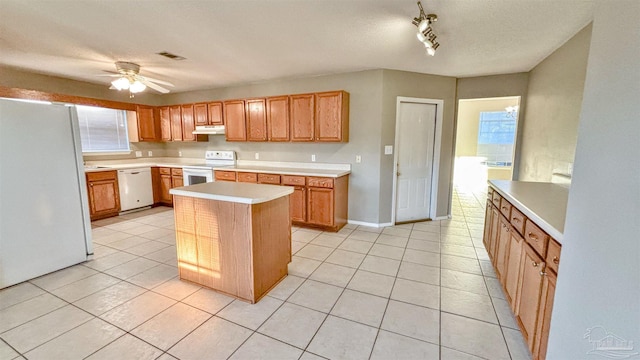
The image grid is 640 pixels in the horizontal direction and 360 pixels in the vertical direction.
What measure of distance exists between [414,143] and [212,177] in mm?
3597

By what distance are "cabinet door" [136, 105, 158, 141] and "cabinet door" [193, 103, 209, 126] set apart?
1.12 m

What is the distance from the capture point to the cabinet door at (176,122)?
5.43 meters

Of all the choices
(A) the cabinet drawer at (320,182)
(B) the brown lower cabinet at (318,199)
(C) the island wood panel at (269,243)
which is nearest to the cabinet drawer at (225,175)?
(B) the brown lower cabinet at (318,199)

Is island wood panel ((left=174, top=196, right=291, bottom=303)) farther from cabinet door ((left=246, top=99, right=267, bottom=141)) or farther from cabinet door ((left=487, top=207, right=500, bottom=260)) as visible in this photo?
cabinet door ((left=246, top=99, right=267, bottom=141))

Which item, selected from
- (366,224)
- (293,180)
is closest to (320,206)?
(293,180)

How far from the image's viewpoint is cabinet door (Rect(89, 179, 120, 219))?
439cm

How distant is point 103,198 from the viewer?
179 inches

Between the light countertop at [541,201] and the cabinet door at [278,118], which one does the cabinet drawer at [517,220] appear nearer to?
the light countertop at [541,201]

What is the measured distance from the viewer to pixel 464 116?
29.5ft

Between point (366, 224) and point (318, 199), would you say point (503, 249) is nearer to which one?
point (366, 224)

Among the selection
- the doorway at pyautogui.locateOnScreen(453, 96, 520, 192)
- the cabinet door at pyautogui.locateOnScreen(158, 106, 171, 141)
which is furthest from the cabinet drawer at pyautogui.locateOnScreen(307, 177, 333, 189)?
the doorway at pyautogui.locateOnScreen(453, 96, 520, 192)

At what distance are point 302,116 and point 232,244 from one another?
2.55 meters

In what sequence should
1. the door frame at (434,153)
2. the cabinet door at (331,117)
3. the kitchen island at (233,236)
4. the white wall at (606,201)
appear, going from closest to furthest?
1. the white wall at (606,201)
2. the kitchen island at (233,236)
3. the cabinet door at (331,117)
4. the door frame at (434,153)

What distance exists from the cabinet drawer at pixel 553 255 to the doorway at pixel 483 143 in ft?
22.3
